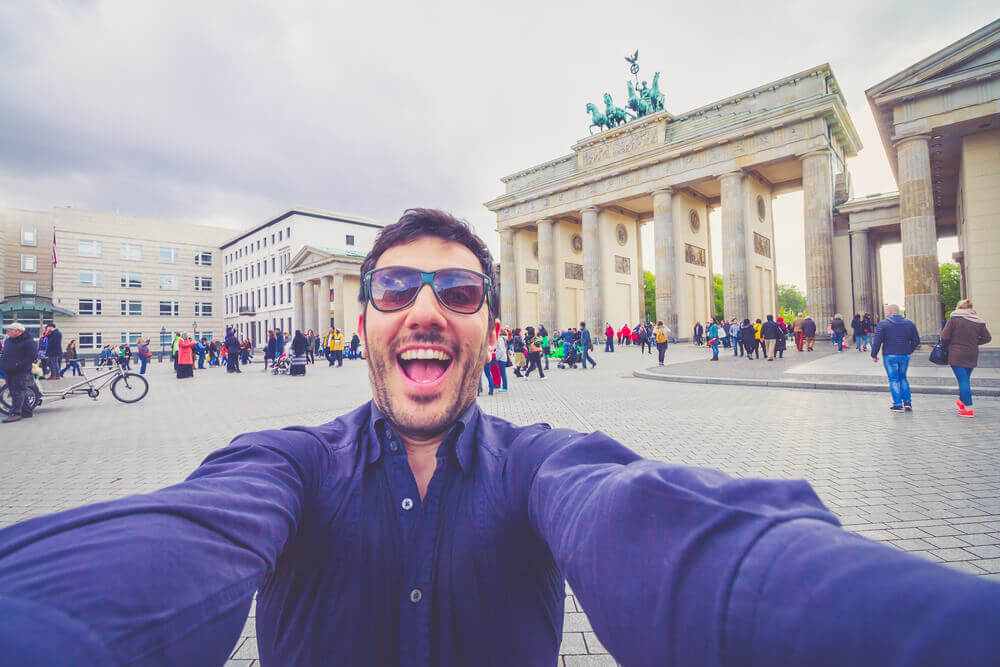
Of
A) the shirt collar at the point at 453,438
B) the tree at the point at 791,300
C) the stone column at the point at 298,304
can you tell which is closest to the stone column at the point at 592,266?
the shirt collar at the point at 453,438

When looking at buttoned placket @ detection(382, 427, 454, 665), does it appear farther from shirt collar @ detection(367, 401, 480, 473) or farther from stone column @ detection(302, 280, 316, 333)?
stone column @ detection(302, 280, 316, 333)

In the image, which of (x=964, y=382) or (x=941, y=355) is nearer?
(x=964, y=382)

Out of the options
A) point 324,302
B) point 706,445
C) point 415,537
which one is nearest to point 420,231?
point 415,537

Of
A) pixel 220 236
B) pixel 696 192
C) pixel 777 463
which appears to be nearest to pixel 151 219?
pixel 220 236

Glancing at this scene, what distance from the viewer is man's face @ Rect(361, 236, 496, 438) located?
156cm

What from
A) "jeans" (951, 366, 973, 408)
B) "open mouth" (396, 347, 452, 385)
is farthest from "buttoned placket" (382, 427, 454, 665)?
"jeans" (951, 366, 973, 408)

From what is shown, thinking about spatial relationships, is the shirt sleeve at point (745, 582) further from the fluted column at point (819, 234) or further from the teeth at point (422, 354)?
the fluted column at point (819, 234)

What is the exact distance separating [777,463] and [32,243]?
68995 millimetres

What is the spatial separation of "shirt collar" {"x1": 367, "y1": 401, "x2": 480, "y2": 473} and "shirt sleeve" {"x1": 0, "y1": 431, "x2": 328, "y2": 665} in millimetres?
424

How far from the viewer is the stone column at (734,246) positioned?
1083 inches

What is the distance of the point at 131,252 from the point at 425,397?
68190 mm

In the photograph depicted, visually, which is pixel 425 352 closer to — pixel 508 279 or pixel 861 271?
pixel 861 271

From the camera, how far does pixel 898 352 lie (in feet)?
23.8

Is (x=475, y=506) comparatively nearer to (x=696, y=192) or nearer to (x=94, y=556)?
(x=94, y=556)
